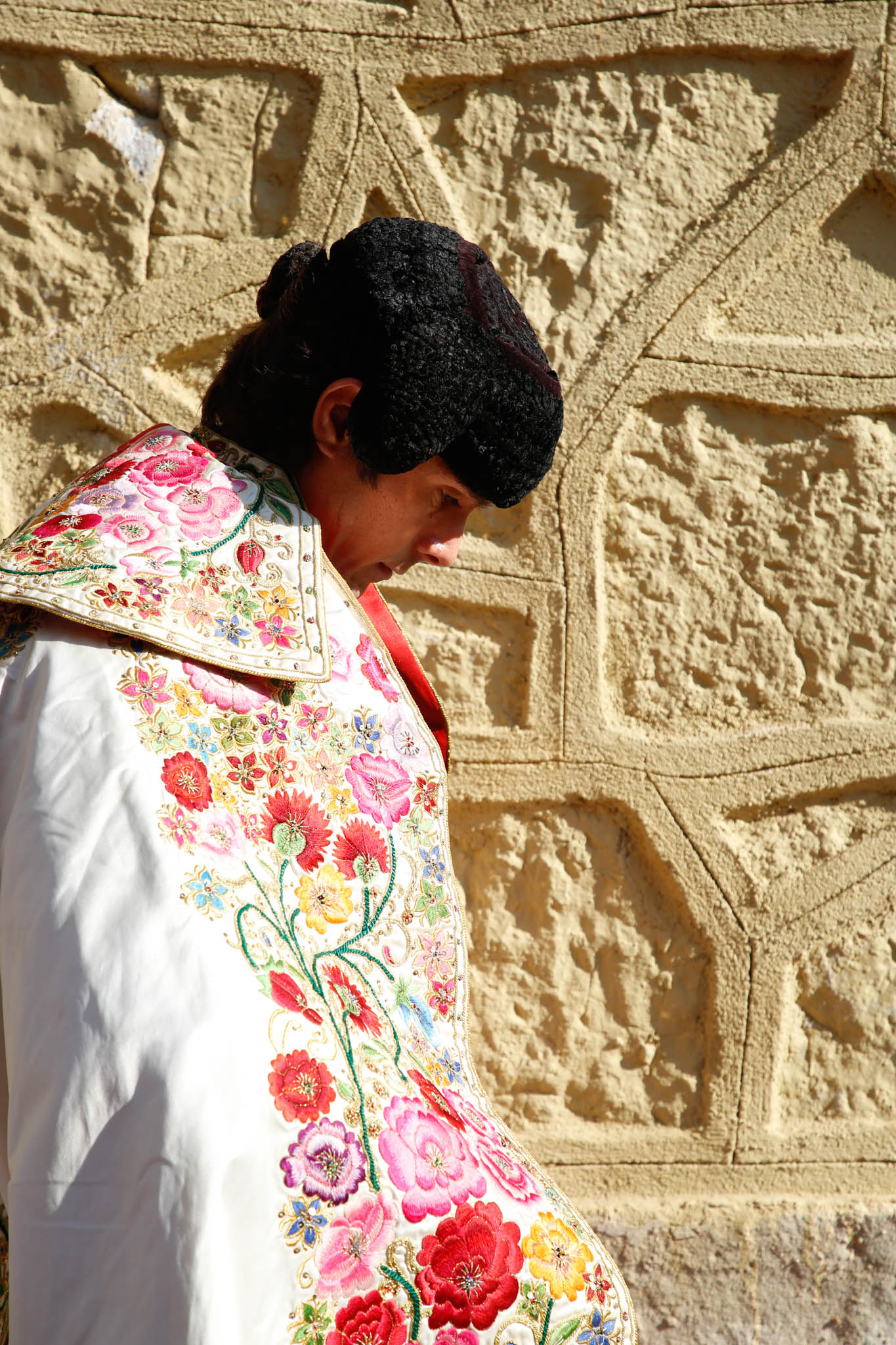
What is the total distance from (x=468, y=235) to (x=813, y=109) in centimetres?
54

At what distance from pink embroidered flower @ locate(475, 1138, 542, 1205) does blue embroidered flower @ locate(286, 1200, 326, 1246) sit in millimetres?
159

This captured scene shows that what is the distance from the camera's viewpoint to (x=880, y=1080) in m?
1.58

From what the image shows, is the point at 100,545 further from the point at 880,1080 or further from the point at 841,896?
the point at 880,1080

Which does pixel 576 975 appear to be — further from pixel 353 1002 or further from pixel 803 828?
pixel 353 1002

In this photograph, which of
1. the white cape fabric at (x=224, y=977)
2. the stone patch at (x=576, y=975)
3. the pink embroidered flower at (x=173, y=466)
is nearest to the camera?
the white cape fabric at (x=224, y=977)

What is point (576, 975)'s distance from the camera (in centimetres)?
154

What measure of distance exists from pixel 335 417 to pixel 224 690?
0.91 feet

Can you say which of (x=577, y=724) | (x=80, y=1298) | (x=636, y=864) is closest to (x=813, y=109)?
(x=577, y=724)

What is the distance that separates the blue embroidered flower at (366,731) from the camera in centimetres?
94

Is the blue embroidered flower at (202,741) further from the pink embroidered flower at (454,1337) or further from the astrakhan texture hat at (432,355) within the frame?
the pink embroidered flower at (454,1337)

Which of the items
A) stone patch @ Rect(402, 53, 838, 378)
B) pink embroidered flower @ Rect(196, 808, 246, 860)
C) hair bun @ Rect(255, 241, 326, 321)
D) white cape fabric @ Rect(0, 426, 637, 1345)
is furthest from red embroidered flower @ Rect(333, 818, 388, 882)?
stone patch @ Rect(402, 53, 838, 378)

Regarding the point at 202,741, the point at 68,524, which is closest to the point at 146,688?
the point at 202,741

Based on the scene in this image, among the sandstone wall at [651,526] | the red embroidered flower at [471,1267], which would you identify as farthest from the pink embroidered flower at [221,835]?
the sandstone wall at [651,526]

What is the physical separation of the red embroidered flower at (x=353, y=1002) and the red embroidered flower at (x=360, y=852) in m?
0.08
